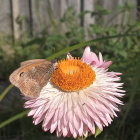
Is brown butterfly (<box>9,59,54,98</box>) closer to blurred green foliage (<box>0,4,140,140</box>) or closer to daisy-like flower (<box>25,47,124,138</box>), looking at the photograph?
daisy-like flower (<box>25,47,124,138</box>)

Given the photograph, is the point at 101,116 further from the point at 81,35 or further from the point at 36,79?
the point at 81,35

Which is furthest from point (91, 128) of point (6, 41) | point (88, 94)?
point (6, 41)

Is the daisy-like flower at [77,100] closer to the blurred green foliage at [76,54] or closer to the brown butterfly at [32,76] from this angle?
the brown butterfly at [32,76]

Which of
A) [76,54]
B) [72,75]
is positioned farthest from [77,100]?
[76,54]

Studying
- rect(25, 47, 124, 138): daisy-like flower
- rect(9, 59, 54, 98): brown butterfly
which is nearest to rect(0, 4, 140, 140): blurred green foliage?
rect(25, 47, 124, 138): daisy-like flower

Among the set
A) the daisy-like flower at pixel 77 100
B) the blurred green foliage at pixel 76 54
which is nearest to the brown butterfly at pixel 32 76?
the daisy-like flower at pixel 77 100
